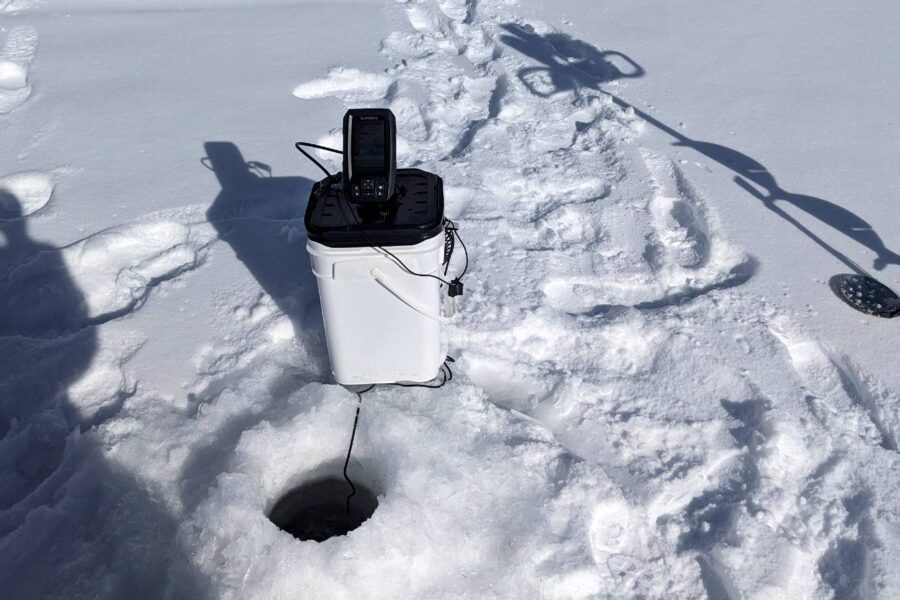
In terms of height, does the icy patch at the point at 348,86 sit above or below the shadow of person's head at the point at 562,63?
below

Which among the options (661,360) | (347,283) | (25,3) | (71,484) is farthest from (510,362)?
(25,3)

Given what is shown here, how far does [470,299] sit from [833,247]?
1.56 m

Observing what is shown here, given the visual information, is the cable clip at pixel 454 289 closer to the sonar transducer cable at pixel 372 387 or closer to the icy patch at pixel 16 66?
the sonar transducer cable at pixel 372 387

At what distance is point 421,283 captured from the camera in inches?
75.2

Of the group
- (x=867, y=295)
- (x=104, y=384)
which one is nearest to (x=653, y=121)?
(x=867, y=295)

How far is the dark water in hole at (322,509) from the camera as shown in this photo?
2027mm

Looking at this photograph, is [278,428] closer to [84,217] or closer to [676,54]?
[84,217]

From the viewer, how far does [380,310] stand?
1.96m

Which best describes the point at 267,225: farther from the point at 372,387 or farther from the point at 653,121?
the point at 653,121

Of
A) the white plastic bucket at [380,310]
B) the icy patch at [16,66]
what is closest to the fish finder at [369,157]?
the white plastic bucket at [380,310]

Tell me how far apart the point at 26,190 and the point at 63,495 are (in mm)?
1837

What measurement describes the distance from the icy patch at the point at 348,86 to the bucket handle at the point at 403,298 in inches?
89.0

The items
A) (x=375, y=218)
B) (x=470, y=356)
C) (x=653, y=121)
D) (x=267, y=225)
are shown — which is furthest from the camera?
(x=653, y=121)

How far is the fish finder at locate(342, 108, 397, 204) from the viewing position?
6.07 feet
